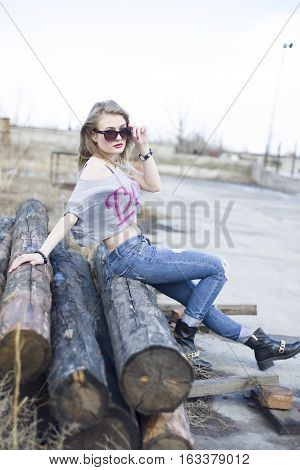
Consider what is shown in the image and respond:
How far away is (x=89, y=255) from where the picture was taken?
6488 millimetres

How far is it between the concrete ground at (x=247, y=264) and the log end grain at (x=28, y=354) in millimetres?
1094

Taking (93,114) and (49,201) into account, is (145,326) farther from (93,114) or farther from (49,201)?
(49,201)

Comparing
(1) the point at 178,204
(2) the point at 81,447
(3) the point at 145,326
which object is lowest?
(1) the point at 178,204

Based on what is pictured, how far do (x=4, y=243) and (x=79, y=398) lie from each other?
220 cm

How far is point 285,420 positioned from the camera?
12.5 feet

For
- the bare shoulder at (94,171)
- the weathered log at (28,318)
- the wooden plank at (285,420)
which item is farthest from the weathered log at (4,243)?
the wooden plank at (285,420)

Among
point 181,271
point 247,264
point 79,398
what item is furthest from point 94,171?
point 247,264

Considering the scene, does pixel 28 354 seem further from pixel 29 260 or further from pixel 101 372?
pixel 29 260

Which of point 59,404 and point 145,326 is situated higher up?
point 145,326

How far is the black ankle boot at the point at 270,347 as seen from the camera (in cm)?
430

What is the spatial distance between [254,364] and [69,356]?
86.6 inches

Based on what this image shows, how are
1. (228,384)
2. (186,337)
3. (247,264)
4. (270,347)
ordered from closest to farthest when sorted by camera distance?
(228,384) < (186,337) < (270,347) < (247,264)

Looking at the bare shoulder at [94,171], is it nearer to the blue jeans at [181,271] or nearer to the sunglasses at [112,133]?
the sunglasses at [112,133]

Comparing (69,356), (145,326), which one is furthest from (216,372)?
(69,356)
